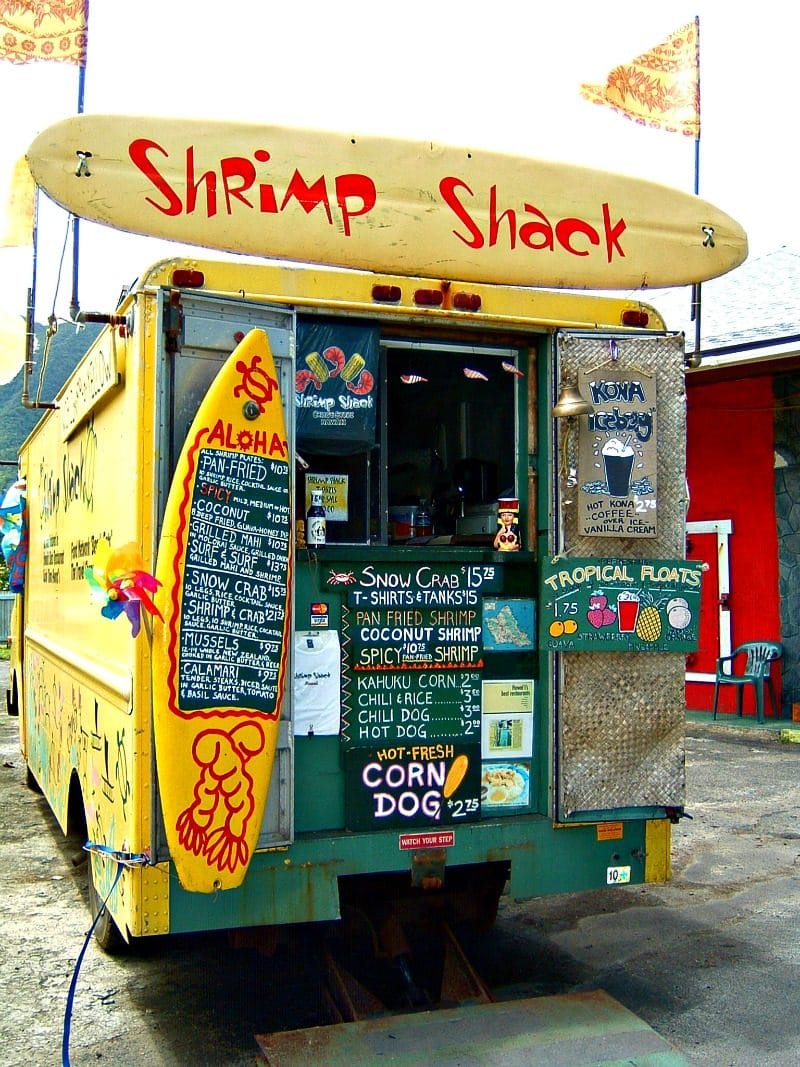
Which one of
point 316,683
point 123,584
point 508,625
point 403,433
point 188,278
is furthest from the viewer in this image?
point 403,433

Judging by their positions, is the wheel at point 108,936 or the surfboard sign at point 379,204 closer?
the surfboard sign at point 379,204

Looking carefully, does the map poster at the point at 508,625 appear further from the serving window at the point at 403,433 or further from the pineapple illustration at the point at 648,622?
the serving window at the point at 403,433

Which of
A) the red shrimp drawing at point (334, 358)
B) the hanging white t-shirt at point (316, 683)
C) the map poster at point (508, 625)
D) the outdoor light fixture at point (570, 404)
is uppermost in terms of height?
the red shrimp drawing at point (334, 358)

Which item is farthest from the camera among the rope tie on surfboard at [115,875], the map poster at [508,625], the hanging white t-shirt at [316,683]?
the map poster at [508,625]

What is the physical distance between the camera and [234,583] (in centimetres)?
397

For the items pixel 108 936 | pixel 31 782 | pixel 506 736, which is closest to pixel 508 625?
pixel 506 736

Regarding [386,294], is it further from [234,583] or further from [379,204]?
[234,583]

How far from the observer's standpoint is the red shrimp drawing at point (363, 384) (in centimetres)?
458

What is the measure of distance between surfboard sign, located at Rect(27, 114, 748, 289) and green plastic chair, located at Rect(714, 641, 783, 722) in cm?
851

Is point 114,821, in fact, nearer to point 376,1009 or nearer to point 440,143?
point 376,1009

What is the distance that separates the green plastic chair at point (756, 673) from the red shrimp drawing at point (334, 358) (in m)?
9.46

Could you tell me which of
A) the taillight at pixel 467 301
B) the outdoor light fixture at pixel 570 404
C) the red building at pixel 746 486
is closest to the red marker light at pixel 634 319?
the outdoor light fixture at pixel 570 404

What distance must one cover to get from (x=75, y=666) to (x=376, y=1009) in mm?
2332

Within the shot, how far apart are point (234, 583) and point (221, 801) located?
0.79m
